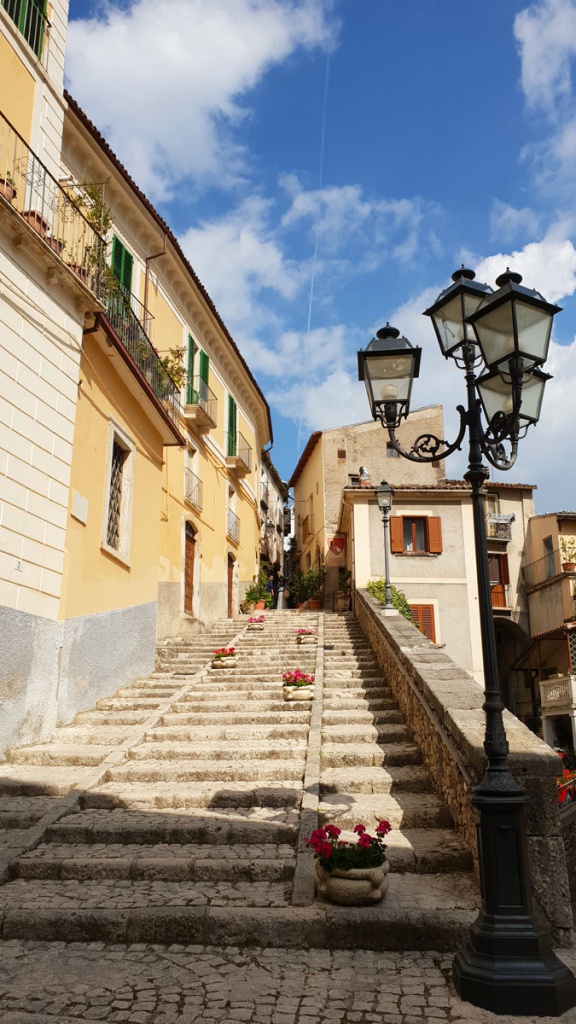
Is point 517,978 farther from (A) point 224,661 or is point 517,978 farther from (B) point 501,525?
(B) point 501,525

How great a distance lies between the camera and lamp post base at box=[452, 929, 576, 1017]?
3.45 metres

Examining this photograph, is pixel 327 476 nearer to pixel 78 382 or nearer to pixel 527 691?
pixel 527 691

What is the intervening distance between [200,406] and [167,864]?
580 inches

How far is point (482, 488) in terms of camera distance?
15.4 feet

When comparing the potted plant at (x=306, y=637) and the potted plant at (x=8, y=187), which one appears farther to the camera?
the potted plant at (x=306, y=637)

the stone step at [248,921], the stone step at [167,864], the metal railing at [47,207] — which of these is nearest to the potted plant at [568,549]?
the metal railing at [47,207]

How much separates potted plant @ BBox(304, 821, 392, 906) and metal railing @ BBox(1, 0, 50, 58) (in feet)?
32.3

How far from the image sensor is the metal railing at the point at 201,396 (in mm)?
19359

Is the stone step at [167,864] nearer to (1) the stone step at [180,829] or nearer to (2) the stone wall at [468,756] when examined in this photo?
(1) the stone step at [180,829]

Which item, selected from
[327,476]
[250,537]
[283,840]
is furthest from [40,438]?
[327,476]

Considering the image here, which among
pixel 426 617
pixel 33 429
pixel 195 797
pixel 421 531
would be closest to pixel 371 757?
pixel 195 797

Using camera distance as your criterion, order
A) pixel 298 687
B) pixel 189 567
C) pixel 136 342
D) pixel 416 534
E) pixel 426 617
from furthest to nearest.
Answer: pixel 416 534
pixel 426 617
pixel 189 567
pixel 136 342
pixel 298 687

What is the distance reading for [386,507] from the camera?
14891 millimetres

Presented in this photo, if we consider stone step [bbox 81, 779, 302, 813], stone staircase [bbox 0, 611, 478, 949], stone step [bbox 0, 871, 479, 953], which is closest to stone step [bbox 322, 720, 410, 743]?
stone staircase [bbox 0, 611, 478, 949]
